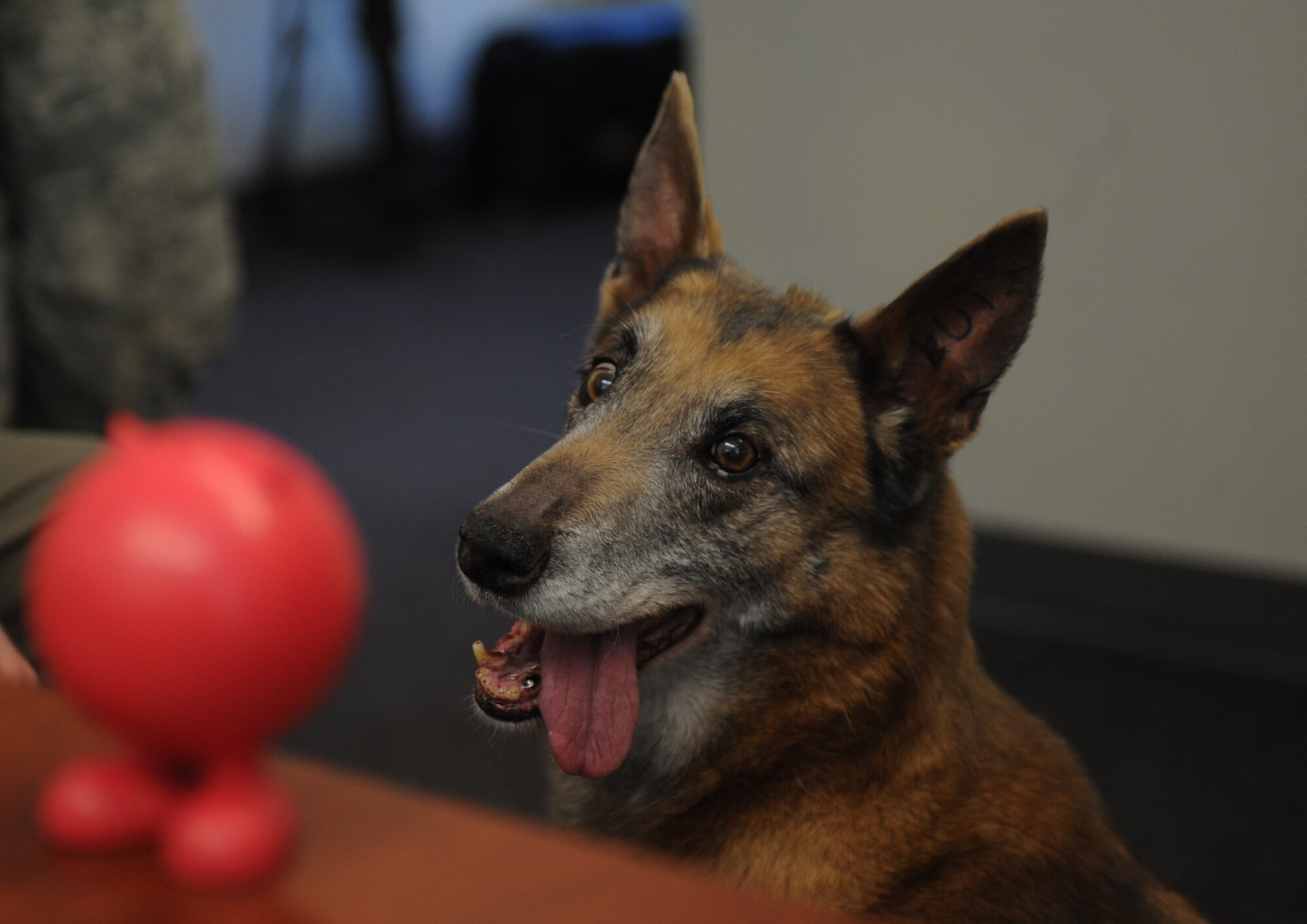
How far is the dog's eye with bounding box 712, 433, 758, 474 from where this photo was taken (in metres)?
1.64

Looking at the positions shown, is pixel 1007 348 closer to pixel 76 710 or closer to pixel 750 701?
pixel 750 701

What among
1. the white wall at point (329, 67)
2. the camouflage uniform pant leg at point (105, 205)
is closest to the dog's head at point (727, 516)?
the camouflage uniform pant leg at point (105, 205)

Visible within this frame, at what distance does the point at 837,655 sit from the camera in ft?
5.15

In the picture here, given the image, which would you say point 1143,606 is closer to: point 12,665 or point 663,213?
point 663,213

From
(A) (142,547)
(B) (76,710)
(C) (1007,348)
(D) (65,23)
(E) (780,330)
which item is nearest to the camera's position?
(A) (142,547)

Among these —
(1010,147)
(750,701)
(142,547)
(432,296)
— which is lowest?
(432,296)

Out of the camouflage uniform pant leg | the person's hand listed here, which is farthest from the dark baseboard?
the person's hand

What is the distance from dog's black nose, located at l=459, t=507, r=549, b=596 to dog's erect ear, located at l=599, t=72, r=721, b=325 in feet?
1.69

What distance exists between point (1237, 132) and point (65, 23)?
2723 mm

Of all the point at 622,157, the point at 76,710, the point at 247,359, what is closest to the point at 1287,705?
the point at 76,710

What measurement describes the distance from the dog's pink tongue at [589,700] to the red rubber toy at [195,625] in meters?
0.94

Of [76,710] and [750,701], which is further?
[750,701]

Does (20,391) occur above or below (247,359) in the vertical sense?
above

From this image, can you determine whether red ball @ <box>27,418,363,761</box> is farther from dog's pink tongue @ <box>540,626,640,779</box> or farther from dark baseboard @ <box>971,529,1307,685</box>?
dark baseboard @ <box>971,529,1307,685</box>
